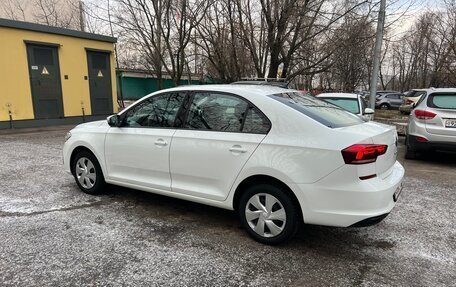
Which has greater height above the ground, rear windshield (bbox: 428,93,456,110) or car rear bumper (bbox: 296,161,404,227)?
rear windshield (bbox: 428,93,456,110)

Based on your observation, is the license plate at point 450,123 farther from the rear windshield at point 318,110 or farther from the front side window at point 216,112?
the front side window at point 216,112

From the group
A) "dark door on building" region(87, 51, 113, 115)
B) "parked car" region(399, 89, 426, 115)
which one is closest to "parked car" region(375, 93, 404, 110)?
"parked car" region(399, 89, 426, 115)

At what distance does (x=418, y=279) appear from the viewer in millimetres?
2955

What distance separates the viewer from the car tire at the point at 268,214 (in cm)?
332

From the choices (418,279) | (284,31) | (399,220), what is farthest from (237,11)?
(418,279)

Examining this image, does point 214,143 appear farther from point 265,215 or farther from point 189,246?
point 189,246

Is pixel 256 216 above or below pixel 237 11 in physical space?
below

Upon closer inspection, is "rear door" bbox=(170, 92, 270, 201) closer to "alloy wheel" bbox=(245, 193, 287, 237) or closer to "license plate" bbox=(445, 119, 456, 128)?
"alloy wheel" bbox=(245, 193, 287, 237)

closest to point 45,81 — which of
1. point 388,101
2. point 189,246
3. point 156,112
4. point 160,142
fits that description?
point 156,112

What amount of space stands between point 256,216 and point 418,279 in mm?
1510

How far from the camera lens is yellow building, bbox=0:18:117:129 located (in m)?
11.9

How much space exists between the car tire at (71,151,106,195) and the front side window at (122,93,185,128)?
2.75ft

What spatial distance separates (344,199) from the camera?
3.07 meters

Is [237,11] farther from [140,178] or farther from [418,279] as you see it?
[418,279]
